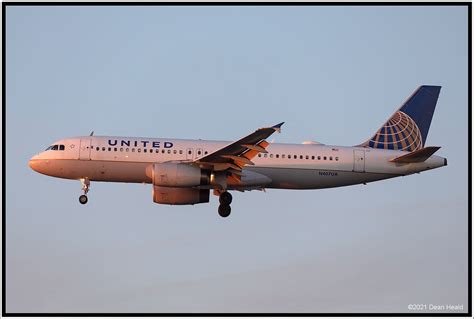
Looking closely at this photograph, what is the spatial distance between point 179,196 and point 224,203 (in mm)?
2209

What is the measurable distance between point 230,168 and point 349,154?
6.34m

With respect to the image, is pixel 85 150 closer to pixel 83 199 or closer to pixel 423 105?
pixel 83 199

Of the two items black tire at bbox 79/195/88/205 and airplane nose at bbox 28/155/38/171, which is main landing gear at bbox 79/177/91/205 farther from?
airplane nose at bbox 28/155/38/171

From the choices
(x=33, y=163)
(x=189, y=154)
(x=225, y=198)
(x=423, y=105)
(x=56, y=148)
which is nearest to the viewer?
(x=225, y=198)

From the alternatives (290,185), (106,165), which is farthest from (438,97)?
(106,165)

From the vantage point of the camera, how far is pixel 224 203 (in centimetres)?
4878

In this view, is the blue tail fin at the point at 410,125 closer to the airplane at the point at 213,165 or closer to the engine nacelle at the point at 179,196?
the airplane at the point at 213,165

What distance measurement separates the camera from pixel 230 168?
4775 centimetres

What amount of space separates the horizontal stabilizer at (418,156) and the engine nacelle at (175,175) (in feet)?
33.0

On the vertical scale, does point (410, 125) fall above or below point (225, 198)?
above

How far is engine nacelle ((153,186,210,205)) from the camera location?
4856cm

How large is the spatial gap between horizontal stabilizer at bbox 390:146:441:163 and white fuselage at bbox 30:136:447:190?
247 mm

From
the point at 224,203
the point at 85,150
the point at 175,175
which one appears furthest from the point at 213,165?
the point at 85,150

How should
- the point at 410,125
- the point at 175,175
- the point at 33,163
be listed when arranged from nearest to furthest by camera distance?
the point at 175,175, the point at 33,163, the point at 410,125
